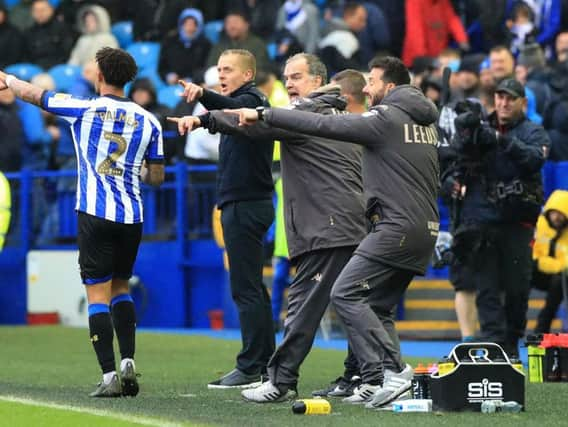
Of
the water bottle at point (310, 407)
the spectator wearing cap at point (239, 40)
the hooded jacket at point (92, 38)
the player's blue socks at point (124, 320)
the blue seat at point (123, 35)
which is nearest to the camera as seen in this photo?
the water bottle at point (310, 407)

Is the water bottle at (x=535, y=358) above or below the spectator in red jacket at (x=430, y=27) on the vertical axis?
below

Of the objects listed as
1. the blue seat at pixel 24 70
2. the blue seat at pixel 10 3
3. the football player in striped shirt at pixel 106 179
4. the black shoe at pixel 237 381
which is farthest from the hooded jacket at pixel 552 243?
the blue seat at pixel 10 3

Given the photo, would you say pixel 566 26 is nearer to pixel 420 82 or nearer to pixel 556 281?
pixel 420 82

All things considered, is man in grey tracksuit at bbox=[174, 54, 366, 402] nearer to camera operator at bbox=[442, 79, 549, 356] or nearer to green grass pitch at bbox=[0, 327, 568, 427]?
green grass pitch at bbox=[0, 327, 568, 427]

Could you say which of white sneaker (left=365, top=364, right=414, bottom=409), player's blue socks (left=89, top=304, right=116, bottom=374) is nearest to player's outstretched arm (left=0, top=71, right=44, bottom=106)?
player's blue socks (left=89, top=304, right=116, bottom=374)

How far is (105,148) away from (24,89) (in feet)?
2.04

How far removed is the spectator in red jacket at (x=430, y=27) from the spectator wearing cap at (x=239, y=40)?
2.03 meters

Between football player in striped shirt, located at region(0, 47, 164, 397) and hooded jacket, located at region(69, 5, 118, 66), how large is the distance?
1236cm

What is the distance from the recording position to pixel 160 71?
861 inches

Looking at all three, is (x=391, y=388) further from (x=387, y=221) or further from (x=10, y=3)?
(x=10, y=3)

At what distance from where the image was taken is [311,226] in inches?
382

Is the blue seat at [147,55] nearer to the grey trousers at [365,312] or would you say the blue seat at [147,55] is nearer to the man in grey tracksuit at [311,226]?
the man in grey tracksuit at [311,226]

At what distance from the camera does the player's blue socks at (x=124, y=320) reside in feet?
32.7

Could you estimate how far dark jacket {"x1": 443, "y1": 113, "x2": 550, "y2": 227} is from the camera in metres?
12.7
